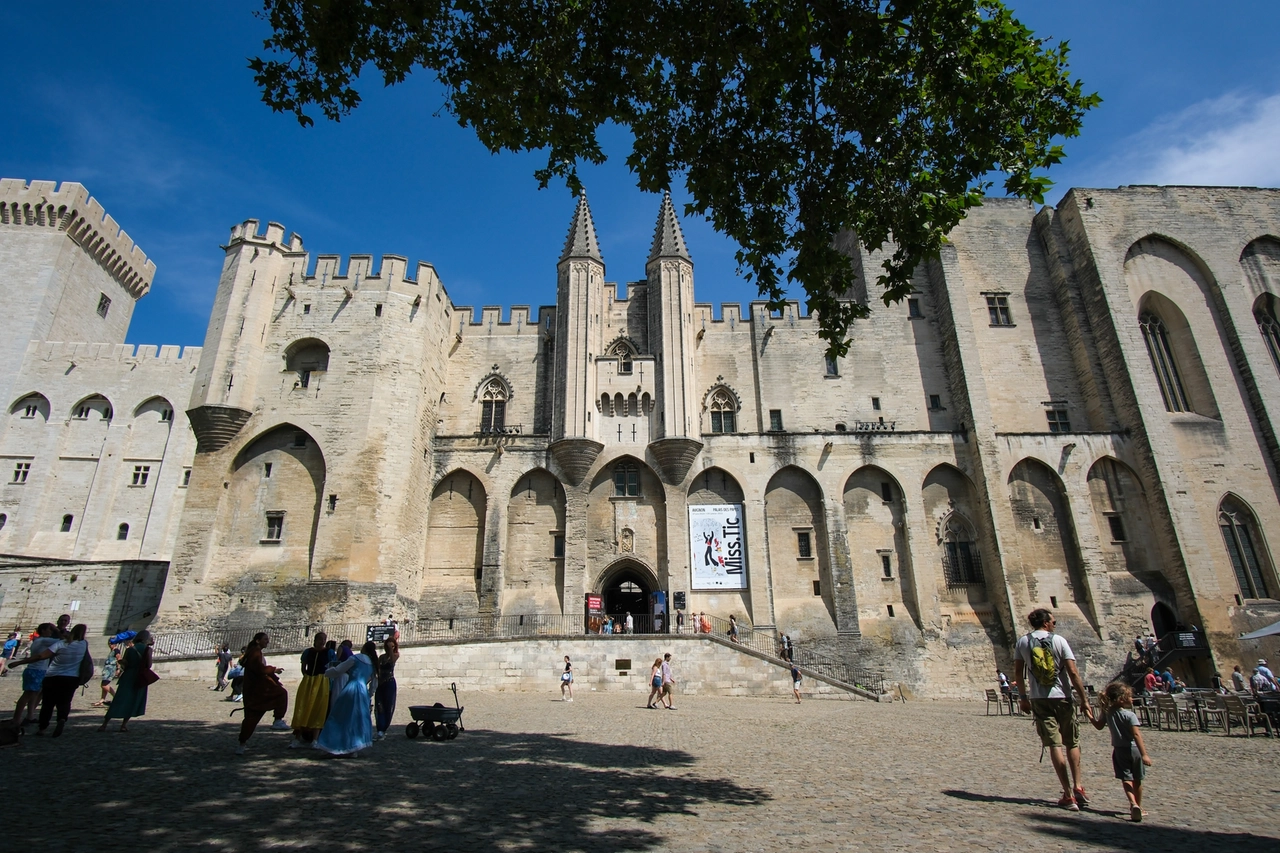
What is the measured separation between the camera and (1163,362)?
2902cm

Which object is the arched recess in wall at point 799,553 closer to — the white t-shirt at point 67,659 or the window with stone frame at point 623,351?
the window with stone frame at point 623,351

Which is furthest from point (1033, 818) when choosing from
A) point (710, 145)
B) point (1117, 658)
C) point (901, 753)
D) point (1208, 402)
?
point (1208, 402)

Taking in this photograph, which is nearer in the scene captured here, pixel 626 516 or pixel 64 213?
pixel 626 516

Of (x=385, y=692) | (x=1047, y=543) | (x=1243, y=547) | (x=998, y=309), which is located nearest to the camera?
(x=385, y=692)

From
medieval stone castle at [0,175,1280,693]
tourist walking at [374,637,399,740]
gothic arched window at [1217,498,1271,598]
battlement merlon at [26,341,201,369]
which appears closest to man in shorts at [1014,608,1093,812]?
tourist walking at [374,637,399,740]

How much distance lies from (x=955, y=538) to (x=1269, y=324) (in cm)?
1717

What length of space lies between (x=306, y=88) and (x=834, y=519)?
868 inches

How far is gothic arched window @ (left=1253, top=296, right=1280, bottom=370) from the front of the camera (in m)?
29.3

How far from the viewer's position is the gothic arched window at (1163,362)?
92.8 feet

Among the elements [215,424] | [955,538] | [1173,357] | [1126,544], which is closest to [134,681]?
[215,424]

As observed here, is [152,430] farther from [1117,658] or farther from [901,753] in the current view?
[1117,658]

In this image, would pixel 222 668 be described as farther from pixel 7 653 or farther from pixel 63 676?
pixel 63 676

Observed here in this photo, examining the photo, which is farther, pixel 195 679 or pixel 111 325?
pixel 111 325

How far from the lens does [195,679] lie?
19.3 meters
